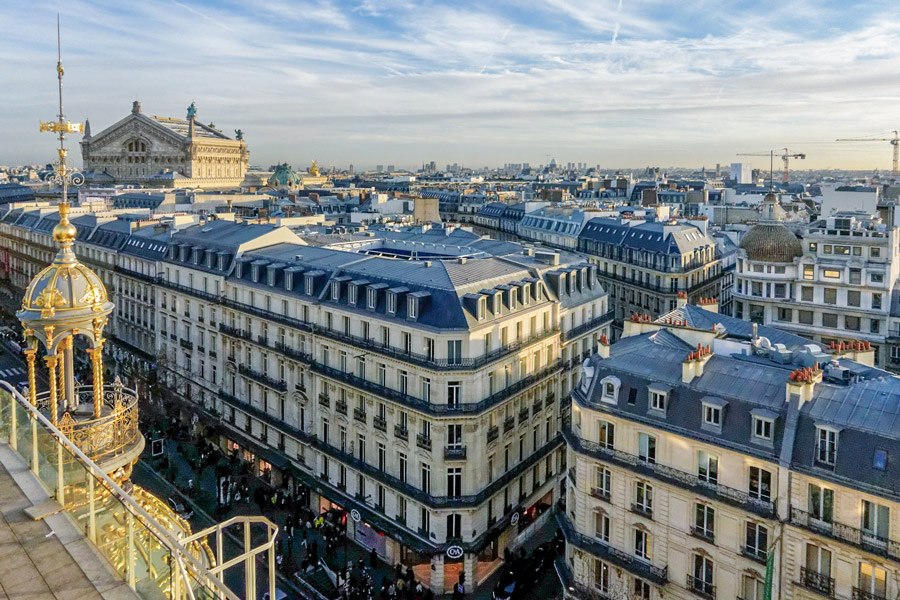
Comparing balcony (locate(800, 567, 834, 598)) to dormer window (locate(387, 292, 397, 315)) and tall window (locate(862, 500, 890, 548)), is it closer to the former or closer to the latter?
tall window (locate(862, 500, 890, 548))

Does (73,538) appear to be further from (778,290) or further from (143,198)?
(143,198)

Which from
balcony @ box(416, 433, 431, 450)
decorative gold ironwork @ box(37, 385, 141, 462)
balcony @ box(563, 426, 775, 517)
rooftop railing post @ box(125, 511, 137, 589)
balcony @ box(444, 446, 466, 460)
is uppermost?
rooftop railing post @ box(125, 511, 137, 589)

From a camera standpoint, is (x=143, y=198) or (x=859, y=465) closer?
(x=859, y=465)

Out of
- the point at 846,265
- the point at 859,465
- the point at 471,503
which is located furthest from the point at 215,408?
the point at 846,265

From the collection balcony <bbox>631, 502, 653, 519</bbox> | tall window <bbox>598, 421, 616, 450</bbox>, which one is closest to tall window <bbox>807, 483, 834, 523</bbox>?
balcony <bbox>631, 502, 653, 519</bbox>

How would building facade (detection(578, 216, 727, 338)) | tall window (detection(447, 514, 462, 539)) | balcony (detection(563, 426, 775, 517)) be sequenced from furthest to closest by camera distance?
building facade (detection(578, 216, 727, 338)) < tall window (detection(447, 514, 462, 539)) < balcony (detection(563, 426, 775, 517))
